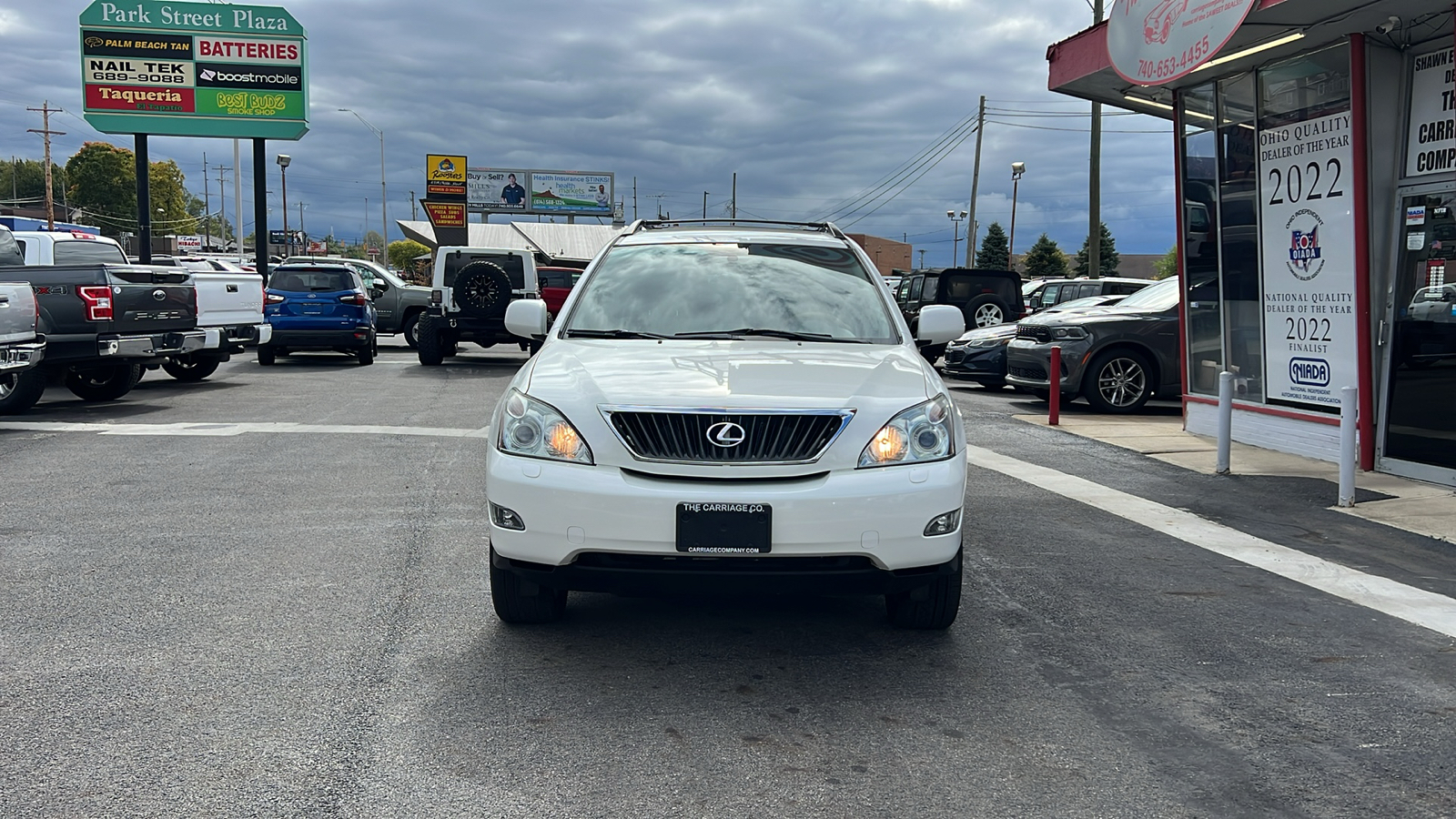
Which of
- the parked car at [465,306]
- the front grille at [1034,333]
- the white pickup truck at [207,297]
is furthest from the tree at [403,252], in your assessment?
the front grille at [1034,333]

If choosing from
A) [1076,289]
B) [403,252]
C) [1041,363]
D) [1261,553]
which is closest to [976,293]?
[1076,289]

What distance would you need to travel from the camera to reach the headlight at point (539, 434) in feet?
13.8

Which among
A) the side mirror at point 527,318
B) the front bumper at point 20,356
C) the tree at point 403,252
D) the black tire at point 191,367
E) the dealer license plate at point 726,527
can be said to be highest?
the tree at point 403,252

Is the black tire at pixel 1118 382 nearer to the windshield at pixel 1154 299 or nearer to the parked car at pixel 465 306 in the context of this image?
the windshield at pixel 1154 299

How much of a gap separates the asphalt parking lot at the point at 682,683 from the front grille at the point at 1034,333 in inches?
258

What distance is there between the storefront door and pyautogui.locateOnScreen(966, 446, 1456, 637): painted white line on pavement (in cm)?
229

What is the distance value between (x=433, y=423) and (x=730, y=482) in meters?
8.36

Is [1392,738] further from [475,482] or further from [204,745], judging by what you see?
[475,482]

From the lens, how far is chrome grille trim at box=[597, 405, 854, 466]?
411cm

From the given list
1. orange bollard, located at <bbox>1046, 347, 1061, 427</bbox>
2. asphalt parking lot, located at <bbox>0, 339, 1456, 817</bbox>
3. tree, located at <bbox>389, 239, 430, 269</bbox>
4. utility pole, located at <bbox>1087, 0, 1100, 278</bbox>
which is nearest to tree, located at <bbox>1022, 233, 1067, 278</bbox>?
utility pole, located at <bbox>1087, 0, 1100, 278</bbox>

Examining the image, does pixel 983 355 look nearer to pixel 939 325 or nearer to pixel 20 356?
pixel 939 325

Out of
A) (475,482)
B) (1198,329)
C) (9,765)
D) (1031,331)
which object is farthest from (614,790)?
(1031,331)

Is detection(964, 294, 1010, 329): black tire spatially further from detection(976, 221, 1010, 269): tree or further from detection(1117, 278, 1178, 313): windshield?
detection(976, 221, 1010, 269): tree

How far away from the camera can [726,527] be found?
4000 mm
